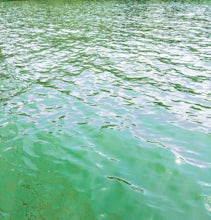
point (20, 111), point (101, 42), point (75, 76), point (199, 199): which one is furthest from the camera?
point (101, 42)

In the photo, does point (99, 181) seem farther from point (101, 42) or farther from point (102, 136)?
point (101, 42)

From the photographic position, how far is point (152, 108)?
1476 cm

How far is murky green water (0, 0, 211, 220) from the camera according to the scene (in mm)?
8508

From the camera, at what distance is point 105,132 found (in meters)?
12.6

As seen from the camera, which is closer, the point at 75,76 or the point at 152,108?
the point at 152,108

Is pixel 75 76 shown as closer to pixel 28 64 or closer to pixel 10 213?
pixel 28 64

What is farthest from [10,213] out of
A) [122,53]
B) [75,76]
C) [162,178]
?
[122,53]

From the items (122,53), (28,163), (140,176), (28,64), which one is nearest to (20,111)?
(28,163)

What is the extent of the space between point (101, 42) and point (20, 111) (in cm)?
1797

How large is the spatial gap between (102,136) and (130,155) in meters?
1.86

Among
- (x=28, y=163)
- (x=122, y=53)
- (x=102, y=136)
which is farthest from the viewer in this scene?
(x=122, y=53)

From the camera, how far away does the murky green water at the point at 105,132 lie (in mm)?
8508

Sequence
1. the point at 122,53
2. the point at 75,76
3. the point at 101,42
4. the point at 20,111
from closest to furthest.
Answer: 1. the point at 20,111
2. the point at 75,76
3. the point at 122,53
4. the point at 101,42

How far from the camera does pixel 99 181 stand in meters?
9.43
